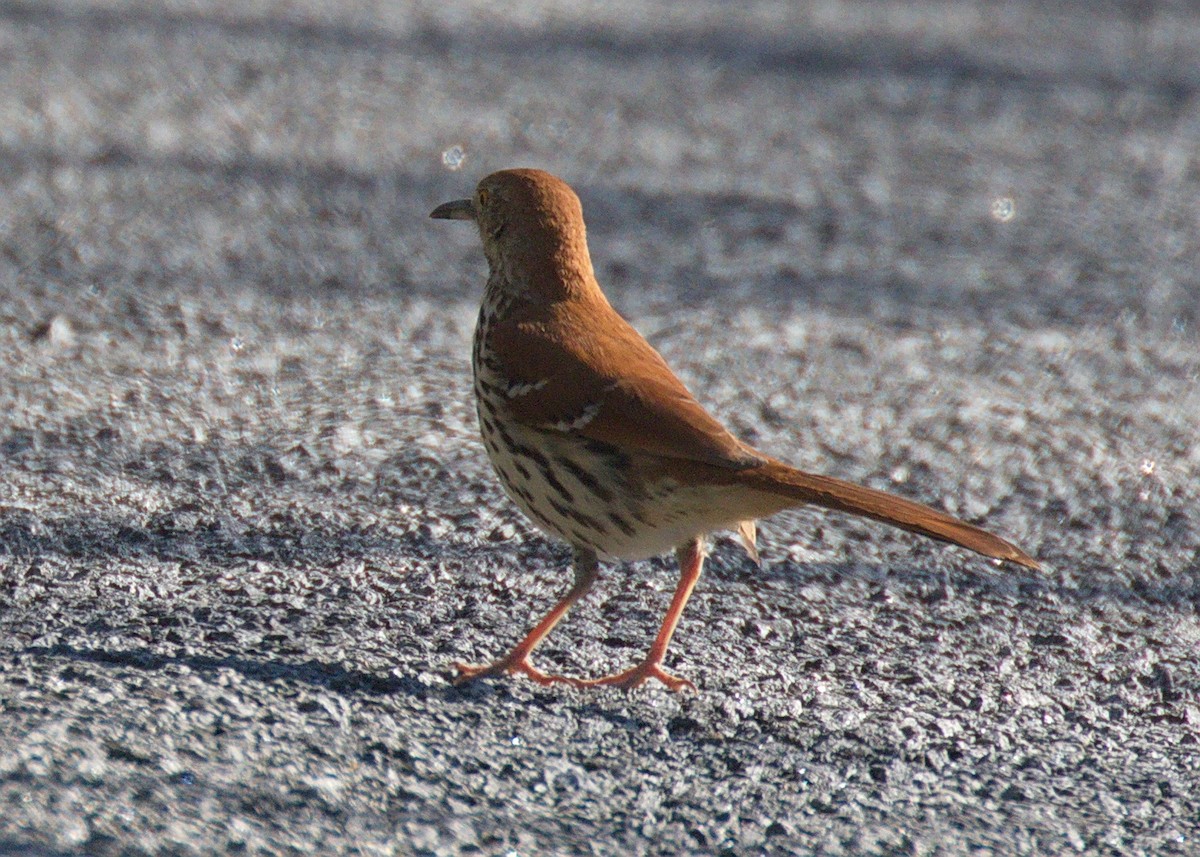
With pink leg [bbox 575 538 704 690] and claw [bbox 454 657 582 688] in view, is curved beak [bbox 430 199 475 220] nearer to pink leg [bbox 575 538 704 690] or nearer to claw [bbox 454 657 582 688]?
pink leg [bbox 575 538 704 690]

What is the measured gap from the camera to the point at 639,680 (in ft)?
10.0

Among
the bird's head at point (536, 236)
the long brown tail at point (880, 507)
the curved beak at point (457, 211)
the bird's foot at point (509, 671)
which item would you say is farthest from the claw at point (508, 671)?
the curved beak at point (457, 211)

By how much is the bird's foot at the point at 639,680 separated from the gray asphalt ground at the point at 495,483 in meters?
0.04

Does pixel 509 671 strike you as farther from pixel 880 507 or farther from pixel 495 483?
pixel 495 483

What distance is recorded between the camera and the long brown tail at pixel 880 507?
2.95 metres

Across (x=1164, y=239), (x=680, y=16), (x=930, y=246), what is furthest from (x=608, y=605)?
(x=680, y=16)

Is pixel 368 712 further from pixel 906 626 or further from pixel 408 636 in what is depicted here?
pixel 906 626

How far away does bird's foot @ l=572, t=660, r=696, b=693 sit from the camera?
3.05 metres

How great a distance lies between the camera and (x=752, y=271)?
18.4 feet

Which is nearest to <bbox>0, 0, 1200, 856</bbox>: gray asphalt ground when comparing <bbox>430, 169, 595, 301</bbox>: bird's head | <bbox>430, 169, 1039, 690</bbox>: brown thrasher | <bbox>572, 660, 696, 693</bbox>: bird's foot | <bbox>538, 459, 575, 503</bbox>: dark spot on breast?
<bbox>572, 660, 696, 693</bbox>: bird's foot

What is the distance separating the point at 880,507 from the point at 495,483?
1.27m

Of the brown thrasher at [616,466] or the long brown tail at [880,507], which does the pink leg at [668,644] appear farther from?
the long brown tail at [880,507]

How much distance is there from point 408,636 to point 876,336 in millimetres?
2435

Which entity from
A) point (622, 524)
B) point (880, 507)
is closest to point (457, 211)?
point (622, 524)
